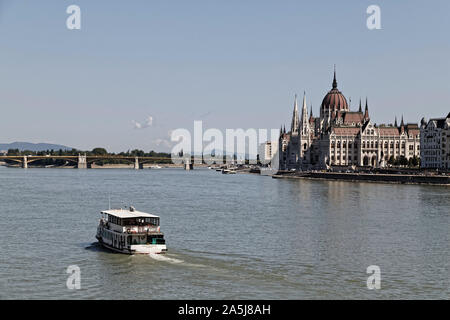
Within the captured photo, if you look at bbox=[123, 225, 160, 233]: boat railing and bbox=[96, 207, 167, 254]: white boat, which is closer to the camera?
bbox=[96, 207, 167, 254]: white boat

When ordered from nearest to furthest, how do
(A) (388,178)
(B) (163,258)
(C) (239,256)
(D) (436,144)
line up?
(B) (163,258) < (C) (239,256) < (A) (388,178) < (D) (436,144)

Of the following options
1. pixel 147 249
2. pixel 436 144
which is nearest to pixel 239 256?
pixel 147 249

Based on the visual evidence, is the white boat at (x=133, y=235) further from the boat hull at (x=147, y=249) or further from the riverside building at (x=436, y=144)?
the riverside building at (x=436, y=144)

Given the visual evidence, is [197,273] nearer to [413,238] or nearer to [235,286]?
[235,286]

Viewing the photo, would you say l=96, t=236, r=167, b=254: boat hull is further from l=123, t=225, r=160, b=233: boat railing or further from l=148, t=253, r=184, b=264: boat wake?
l=123, t=225, r=160, b=233: boat railing

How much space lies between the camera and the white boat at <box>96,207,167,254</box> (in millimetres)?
33594

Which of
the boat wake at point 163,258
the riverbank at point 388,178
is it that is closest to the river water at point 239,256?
the boat wake at point 163,258

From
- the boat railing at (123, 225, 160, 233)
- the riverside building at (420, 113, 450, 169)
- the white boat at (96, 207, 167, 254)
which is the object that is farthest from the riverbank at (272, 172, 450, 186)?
the boat railing at (123, 225, 160, 233)

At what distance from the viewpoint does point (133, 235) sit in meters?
34.1

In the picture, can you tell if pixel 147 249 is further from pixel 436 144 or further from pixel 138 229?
pixel 436 144

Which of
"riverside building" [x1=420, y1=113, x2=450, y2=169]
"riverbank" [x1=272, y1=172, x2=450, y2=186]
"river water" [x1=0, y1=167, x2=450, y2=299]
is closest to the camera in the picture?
"river water" [x1=0, y1=167, x2=450, y2=299]

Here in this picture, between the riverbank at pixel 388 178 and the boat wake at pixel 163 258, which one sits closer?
the boat wake at pixel 163 258

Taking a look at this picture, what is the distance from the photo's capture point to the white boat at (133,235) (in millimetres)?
33594
